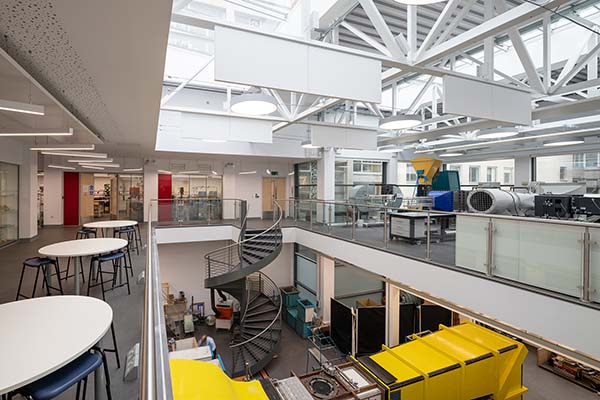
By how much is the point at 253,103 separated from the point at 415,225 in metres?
4.27

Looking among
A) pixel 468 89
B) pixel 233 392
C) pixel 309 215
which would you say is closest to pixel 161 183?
pixel 309 215

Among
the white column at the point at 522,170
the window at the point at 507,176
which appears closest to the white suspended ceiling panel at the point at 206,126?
the white column at the point at 522,170

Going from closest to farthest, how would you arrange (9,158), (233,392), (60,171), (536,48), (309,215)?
(233,392) < (536,48) < (9,158) < (309,215) < (60,171)

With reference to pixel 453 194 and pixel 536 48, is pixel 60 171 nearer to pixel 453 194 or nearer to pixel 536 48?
pixel 453 194

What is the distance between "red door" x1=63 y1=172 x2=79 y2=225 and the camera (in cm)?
1363

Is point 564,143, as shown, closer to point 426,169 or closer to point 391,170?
point 426,169

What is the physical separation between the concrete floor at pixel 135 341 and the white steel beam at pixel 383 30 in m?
3.81

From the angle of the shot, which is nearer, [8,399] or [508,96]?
[8,399]

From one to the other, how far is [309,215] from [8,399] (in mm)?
9553

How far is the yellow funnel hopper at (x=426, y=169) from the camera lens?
9.73m

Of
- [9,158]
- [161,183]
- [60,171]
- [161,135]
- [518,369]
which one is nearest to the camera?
[518,369]

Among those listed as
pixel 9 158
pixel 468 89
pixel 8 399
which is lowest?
pixel 8 399

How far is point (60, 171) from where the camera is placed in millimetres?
13375

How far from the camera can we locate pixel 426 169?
987 centimetres
